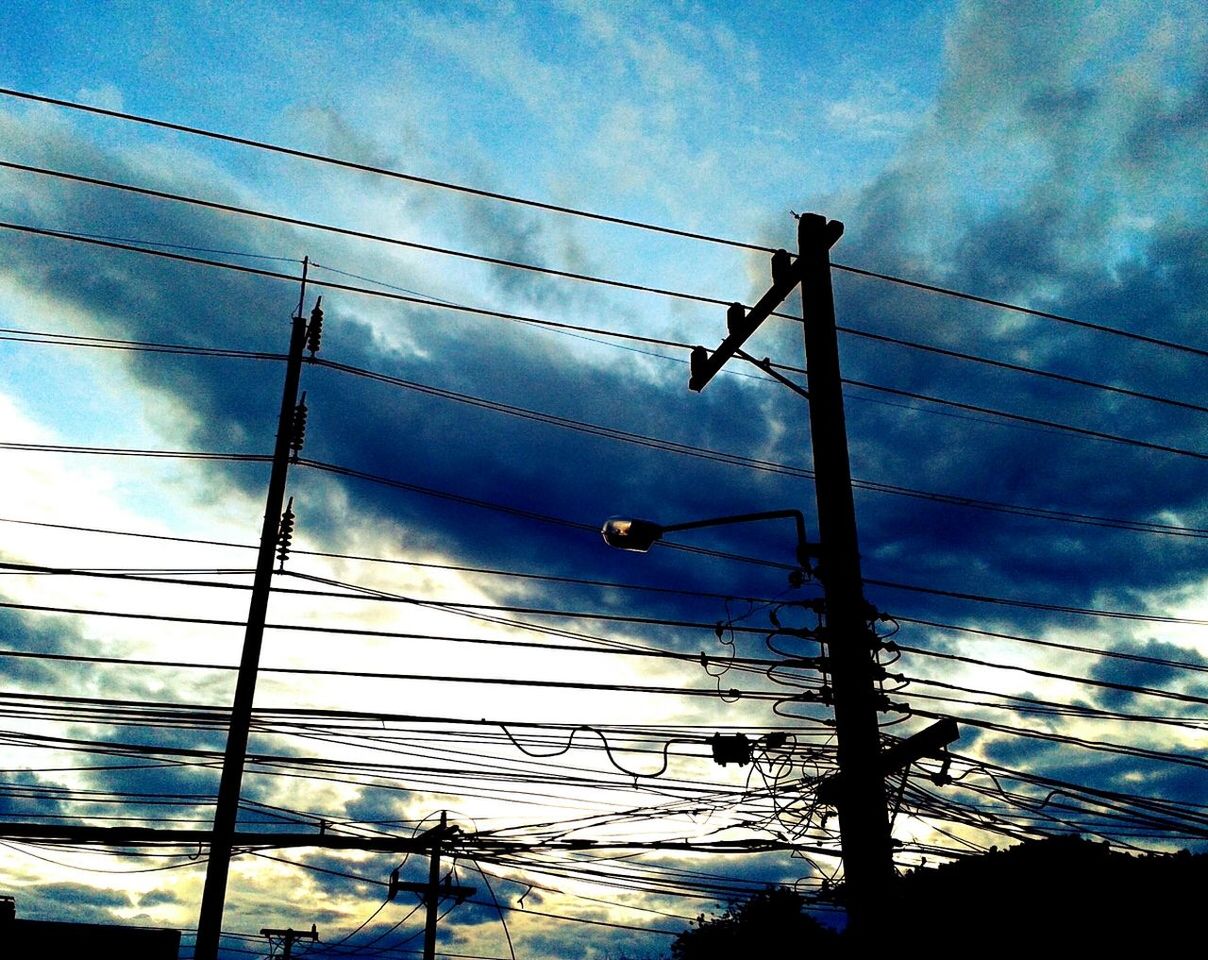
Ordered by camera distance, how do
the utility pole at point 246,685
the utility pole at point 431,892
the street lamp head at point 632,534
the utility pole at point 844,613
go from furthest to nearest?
the utility pole at point 431,892 → the utility pole at point 246,685 → the street lamp head at point 632,534 → the utility pole at point 844,613

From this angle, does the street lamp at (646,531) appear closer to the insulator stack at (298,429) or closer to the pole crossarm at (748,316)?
the pole crossarm at (748,316)

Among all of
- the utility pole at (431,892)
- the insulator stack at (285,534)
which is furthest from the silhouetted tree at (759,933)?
the insulator stack at (285,534)

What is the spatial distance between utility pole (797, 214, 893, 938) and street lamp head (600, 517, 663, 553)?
188 centimetres

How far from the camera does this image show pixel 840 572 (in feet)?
28.9

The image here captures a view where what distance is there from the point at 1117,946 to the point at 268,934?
4010 cm

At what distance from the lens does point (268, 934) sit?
1774 inches

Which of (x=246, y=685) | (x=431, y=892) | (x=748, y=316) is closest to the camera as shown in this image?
(x=748, y=316)

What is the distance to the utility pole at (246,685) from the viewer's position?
43.7ft

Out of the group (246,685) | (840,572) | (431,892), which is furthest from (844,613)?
(431,892)

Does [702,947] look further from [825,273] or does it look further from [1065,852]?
[825,273]

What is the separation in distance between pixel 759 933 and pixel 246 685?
31251 mm

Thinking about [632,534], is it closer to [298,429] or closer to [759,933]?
[298,429]

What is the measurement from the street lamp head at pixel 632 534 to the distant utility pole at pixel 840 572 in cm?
188

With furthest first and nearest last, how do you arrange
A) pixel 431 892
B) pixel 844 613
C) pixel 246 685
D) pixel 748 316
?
pixel 431 892
pixel 246 685
pixel 748 316
pixel 844 613
